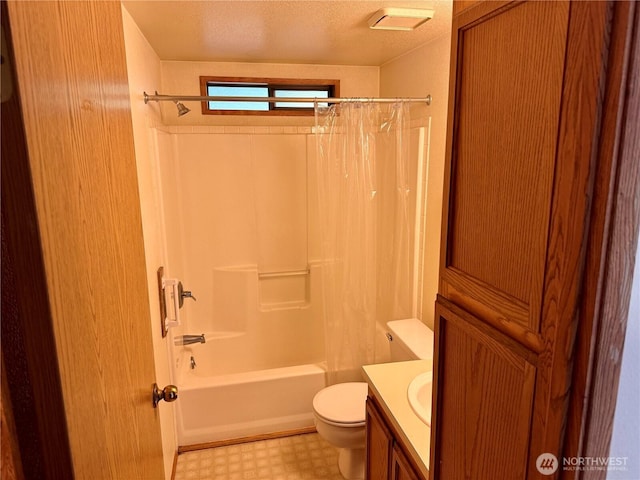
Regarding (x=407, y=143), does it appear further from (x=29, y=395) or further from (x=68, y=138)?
(x=29, y=395)

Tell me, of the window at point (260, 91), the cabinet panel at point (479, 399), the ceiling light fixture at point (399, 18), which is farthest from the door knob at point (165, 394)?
the window at point (260, 91)

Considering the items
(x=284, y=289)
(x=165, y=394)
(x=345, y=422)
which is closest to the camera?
(x=165, y=394)

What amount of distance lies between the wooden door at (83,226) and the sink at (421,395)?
0.87 meters

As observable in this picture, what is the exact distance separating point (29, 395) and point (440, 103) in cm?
218

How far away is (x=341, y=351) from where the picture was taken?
2.56 m

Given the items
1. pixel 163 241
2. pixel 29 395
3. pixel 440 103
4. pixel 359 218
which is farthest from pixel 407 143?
pixel 29 395

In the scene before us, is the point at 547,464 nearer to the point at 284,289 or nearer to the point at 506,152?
the point at 506,152

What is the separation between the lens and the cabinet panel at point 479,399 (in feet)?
2.26

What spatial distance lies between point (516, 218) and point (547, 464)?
0.39 meters

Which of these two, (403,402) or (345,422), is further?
(345,422)

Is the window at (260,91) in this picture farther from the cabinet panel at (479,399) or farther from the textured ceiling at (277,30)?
the cabinet panel at (479,399)

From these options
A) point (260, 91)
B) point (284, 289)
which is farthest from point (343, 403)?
point (260, 91)

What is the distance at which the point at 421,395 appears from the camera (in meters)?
1.56

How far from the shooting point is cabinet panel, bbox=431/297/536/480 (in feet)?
2.26
